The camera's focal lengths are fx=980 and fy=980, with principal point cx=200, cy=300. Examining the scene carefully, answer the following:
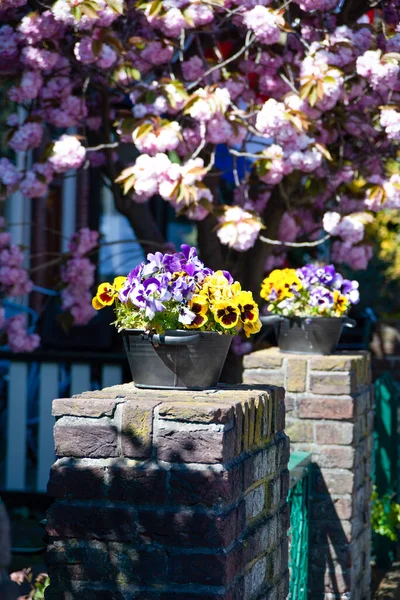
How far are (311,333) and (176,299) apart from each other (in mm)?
1818

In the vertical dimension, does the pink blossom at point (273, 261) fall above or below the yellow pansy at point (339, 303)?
above

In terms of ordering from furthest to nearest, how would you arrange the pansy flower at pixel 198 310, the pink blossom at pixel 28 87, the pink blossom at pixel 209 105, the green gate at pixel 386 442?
the green gate at pixel 386 442, the pink blossom at pixel 28 87, the pink blossom at pixel 209 105, the pansy flower at pixel 198 310

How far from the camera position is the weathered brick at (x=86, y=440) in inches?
97.4

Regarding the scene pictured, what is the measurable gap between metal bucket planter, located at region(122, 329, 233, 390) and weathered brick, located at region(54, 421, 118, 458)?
0.31m

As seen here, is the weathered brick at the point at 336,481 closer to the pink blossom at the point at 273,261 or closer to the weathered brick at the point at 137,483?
the weathered brick at the point at 137,483

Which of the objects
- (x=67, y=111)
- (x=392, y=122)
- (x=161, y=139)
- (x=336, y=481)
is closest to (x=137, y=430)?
(x=336, y=481)

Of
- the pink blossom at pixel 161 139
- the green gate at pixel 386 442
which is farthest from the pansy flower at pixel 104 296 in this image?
the green gate at pixel 386 442

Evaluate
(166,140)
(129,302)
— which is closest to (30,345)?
(166,140)

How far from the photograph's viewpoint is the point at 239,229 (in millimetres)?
5293

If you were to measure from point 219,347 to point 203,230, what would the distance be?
3324mm

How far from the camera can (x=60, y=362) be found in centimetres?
693

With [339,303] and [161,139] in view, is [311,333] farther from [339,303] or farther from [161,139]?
[161,139]

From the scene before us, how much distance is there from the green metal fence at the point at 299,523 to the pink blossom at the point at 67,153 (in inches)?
85.5

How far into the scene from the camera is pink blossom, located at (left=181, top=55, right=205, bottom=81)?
18.5 ft
